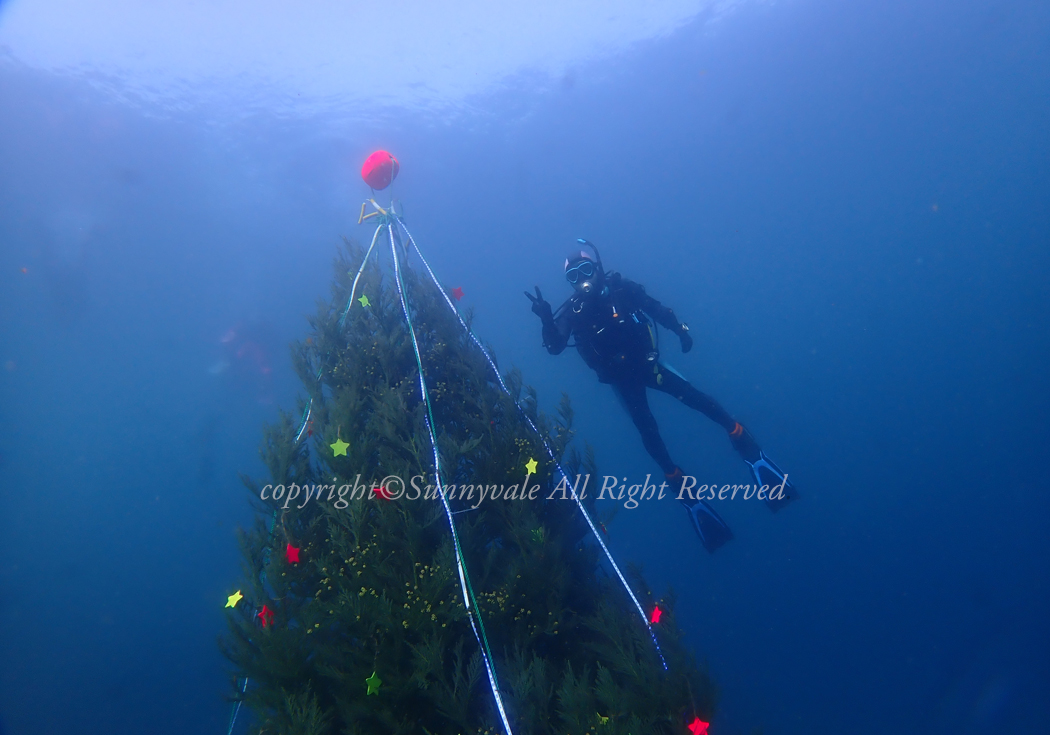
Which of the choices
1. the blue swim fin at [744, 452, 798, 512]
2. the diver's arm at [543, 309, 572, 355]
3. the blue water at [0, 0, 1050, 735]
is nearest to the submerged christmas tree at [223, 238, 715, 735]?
the blue water at [0, 0, 1050, 735]

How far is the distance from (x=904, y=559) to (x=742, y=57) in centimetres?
2790

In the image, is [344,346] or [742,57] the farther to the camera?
[742,57]

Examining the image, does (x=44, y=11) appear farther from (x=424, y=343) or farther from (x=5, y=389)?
(x=424, y=343)

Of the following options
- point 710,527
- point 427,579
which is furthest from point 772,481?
point 427,579

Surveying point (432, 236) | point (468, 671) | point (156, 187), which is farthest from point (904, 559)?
point (156, 187)

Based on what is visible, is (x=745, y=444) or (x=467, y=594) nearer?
(x=467, y=594)

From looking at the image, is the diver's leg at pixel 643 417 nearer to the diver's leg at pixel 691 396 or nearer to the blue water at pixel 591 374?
the diver's leg at pixel 691 396

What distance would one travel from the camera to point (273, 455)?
3.71m

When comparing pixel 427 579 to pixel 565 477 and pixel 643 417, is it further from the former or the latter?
pixel 643 417

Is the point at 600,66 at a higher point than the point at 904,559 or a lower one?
higher

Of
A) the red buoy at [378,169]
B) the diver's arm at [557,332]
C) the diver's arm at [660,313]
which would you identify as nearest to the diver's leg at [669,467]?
the diver's arm at [660,313]

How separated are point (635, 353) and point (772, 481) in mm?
2654

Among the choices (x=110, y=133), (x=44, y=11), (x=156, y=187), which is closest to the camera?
(x=44, y=11)

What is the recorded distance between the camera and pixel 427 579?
10.3ft
